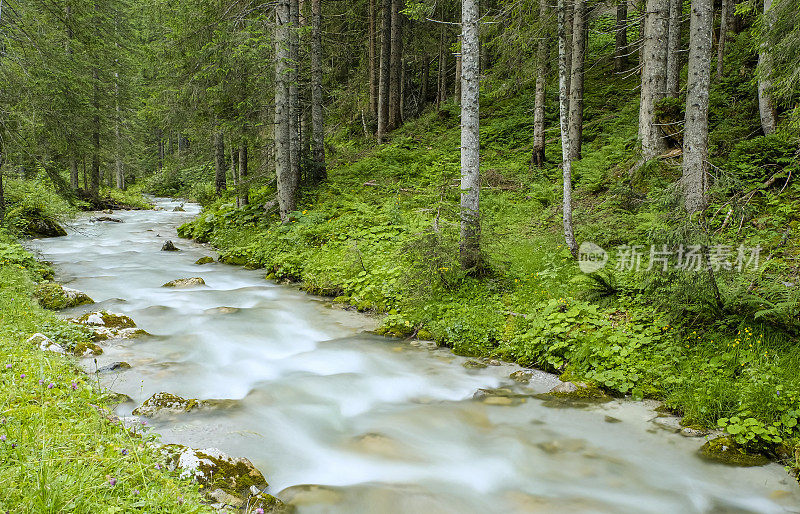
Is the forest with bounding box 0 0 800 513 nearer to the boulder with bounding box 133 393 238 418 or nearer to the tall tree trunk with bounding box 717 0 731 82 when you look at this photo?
the boulder with bounding box 133 393 238 418

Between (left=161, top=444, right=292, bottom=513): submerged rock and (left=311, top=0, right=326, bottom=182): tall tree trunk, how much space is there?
13156 millimetres

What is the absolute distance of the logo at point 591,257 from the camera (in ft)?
27.3

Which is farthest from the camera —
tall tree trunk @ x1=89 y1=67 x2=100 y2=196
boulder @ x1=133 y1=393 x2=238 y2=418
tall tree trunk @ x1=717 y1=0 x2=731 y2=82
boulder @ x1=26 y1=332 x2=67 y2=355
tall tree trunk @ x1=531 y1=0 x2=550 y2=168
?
tall tree trunk @ x1=89 y1=67 x2=100 y2=196

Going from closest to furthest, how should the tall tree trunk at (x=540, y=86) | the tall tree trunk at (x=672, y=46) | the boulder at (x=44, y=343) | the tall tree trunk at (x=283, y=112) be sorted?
the boulder at (x=44, y=343), the tall tree trunk at (x=672, y=46), the tall tree trunk at (x=540, y=86), the tall tree trunk at (x=283, y=112)

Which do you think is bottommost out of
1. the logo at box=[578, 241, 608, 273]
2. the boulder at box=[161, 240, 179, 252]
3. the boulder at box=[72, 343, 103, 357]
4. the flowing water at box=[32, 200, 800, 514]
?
the flowing water at box=[32, 200, 800, 514]

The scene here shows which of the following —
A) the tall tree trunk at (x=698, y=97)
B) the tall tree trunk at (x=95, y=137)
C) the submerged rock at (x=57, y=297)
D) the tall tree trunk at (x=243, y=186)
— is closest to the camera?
the tall tree trunk at (x=698, y=97)

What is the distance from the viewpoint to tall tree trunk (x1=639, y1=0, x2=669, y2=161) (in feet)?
32.9

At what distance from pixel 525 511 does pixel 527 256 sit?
5794 millimetres

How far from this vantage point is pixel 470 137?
8570 millimetres

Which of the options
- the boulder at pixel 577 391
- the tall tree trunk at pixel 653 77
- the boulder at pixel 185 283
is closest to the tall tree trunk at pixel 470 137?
the boulder at pixel 577 391

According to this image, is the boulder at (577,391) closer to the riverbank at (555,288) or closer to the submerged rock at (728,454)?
the riverbank at (555,288)

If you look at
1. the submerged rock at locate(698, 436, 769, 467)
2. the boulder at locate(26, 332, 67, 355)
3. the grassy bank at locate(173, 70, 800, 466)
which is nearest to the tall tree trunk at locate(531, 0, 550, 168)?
the grassy bank at locate(173, 70, 800, 466)

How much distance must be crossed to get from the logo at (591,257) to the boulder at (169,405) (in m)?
6.07

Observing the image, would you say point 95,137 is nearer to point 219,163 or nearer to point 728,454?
point 219,163
